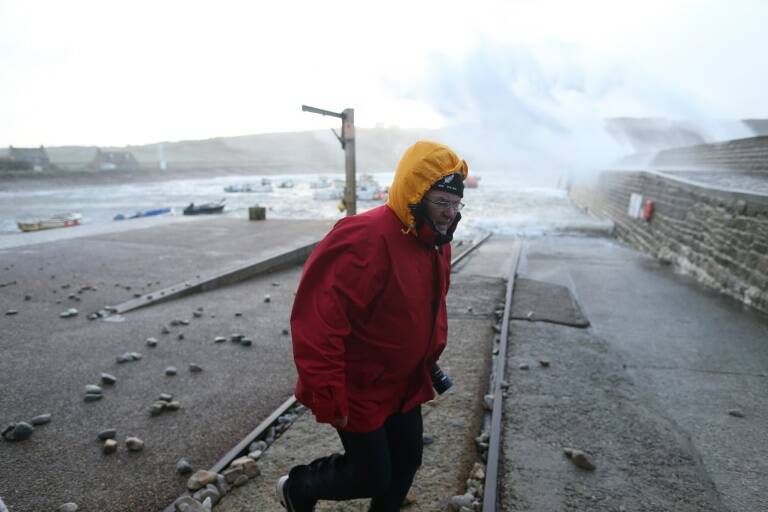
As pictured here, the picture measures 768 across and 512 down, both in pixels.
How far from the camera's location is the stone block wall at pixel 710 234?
796 cm

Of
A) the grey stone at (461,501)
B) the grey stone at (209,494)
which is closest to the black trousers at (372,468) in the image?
the grey stone at (461,501)

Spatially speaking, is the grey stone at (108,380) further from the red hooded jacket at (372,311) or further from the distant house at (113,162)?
the distant house at (113,162)

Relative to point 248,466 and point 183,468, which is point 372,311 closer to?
point 248,466

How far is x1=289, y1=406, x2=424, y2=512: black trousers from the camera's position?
7.11ft

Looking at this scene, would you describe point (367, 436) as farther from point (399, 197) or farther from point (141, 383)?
point (141, 383)

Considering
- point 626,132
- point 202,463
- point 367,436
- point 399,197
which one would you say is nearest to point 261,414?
point 202,463

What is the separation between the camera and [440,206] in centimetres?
221

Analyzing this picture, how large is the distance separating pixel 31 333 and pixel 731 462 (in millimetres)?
7345

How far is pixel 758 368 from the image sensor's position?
5430 mm

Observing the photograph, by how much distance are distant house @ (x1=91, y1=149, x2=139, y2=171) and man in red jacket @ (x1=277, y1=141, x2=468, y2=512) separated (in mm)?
89886

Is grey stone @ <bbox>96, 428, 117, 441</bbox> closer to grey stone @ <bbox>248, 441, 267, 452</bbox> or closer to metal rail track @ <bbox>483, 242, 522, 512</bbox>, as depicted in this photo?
grey stone @ <bbox>248, 441, 267, 452</bbox>

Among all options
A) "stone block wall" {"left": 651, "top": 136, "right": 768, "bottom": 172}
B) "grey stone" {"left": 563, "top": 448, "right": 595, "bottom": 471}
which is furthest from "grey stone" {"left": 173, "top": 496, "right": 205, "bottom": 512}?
"stone block wall" {"left": 651, "top": 136, "right": 768, "bottom": 172}

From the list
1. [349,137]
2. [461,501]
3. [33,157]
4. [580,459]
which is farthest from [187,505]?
[33,157]

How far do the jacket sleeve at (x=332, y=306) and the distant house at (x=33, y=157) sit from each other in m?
80.5
